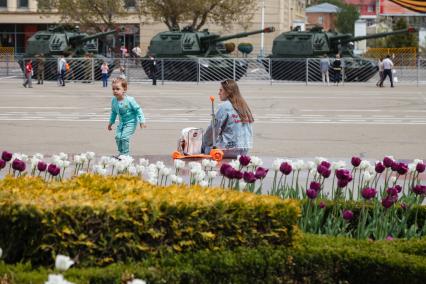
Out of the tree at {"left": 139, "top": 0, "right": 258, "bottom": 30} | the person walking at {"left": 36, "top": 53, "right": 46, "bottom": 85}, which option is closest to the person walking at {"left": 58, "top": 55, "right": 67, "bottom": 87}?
the person walking at {"left": 36, "top": 53, "right": 46, "bottom": 85}

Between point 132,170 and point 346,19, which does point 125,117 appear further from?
point 346,19

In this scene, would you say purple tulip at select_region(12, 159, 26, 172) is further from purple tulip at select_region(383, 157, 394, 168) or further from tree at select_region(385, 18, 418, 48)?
tree at select_region(385, 18, 418, 48)

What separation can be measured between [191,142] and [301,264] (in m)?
6.91

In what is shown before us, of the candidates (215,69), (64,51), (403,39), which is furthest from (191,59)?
(403,39)

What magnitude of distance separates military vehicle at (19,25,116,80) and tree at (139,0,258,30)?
10.4 meters

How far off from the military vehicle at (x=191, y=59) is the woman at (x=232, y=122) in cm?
3122

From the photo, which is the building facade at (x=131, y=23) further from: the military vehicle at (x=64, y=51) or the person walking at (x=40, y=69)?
the person walking at (x=40, y=69)

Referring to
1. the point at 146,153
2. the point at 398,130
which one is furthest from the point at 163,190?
the point at 398,130

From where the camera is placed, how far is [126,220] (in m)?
6.13

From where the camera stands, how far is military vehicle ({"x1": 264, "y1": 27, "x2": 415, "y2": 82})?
1815 inches

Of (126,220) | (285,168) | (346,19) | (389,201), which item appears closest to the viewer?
(126,220)

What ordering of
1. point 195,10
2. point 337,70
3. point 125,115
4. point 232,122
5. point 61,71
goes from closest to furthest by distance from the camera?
point 232,122
point 125,115
point 61,71
point 337,70
point 195,10

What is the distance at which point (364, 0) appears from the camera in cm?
14988

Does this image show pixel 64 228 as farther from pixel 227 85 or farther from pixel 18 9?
pixel 18 9
